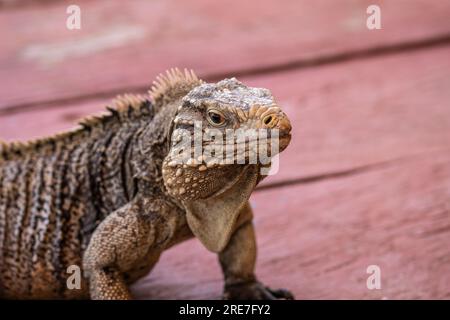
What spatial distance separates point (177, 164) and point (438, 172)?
2.00m

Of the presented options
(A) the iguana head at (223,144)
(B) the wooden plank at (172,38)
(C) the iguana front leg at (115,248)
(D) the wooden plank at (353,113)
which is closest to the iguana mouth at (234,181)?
(A) the iguana head at (223,144)

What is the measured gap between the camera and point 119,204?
349 cm

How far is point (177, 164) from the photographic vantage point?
3092 millimetres

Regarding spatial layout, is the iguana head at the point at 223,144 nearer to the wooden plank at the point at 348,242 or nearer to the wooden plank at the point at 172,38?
the wooden plank at the point at 348,242

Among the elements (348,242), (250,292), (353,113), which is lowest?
(250,292)

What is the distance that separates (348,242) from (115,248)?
1.25 meters

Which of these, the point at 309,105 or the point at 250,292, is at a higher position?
the point at 309,105

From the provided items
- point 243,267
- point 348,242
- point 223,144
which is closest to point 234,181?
point 223,144

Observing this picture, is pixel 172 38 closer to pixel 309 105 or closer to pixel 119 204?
pixel 309 105

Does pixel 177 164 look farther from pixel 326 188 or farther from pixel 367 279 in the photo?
pixel 326 188

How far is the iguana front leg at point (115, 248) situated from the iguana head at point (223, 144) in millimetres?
→ 211

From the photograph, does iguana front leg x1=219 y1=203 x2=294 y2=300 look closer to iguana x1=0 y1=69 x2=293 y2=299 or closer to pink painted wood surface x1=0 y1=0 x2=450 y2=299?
iguana x1=0 y1=69 x2=293 y2=299

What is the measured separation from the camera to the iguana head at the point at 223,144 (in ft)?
9.55

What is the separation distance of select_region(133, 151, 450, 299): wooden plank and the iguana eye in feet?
3.46
